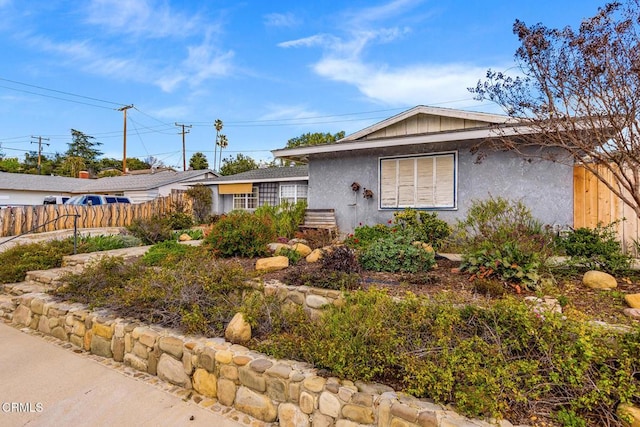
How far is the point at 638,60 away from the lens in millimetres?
3463

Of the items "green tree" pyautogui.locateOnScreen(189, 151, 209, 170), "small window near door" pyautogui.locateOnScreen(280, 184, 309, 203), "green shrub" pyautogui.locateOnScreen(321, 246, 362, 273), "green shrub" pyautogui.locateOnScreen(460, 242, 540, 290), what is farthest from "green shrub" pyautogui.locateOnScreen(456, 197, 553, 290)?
"green tree" pyautogui.locateOnScreen(189, 151, 209, 170)

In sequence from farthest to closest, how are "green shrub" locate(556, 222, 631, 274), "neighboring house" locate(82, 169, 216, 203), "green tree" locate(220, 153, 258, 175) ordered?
"green tree" locate(220, 153, 258, 175) → "neighboring house" locate(82, 169, 216, 203) → "green shrub" locate(556, 222, 631, 274)

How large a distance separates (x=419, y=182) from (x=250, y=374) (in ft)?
22.0

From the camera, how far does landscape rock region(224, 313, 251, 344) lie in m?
3.27

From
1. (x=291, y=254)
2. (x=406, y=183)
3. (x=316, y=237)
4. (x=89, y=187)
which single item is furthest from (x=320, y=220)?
(x=89, y=187)

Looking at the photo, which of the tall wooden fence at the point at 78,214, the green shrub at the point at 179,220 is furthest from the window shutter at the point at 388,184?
the tall wooden fence at the point at 78,214

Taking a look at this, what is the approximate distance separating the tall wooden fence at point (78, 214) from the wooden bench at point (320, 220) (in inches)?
326

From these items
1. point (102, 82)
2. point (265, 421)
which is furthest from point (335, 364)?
point (102, 82)

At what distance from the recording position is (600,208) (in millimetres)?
6410

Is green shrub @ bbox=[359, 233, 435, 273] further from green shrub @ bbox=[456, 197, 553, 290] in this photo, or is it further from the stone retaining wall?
the stone retaining wall

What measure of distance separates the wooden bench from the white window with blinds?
1483mm

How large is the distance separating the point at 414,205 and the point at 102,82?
49.4 feet

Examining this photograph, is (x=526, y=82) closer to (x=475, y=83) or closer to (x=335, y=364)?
(x=475, y=83)

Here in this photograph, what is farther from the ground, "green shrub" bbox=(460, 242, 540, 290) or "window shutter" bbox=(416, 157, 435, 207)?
"window shutter" bbox=(416, 157, 435, 207)
